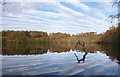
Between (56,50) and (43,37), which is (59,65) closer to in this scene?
(56,50)

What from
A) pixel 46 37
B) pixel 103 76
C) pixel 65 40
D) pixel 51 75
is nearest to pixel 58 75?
pixel 51 75

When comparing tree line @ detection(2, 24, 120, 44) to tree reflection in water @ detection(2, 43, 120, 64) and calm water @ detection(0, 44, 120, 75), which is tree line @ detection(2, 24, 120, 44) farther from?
calm water @ detection(0, 44, 120, 75)

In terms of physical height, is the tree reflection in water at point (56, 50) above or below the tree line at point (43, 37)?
below

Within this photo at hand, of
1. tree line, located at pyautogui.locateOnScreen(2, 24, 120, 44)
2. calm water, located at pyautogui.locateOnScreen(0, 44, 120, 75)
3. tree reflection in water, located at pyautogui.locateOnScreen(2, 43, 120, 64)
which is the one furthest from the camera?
tree line, located at pyautogui.locateOnScreen(2, 24, 120, 44)

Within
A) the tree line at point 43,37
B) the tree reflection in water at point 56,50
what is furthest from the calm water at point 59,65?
the tree line at point 43,37

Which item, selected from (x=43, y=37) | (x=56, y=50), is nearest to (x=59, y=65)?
(x=56, y=50)

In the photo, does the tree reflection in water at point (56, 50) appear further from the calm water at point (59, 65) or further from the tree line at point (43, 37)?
the tree line at point (43, 37)

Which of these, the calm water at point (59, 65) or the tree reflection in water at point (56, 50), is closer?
the calm water at point (59, 65)

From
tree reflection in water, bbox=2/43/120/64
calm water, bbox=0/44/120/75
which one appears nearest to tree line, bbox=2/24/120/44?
tree reflection in water, bbox=2/43/120/64

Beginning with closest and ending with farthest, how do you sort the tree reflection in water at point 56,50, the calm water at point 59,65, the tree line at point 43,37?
the calm water at point 59,65, the tree reflection in water at point 56,50, the tree line at point 43,37

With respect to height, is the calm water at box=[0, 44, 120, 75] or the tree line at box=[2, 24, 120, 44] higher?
the tree line at box=[2, 24, 120, 44]

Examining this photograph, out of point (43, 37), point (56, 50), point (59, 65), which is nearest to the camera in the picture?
point (59, 65)

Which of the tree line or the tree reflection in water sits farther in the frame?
the tree line

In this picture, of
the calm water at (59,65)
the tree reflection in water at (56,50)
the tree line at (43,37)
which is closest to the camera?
the calm water at (59,65)
